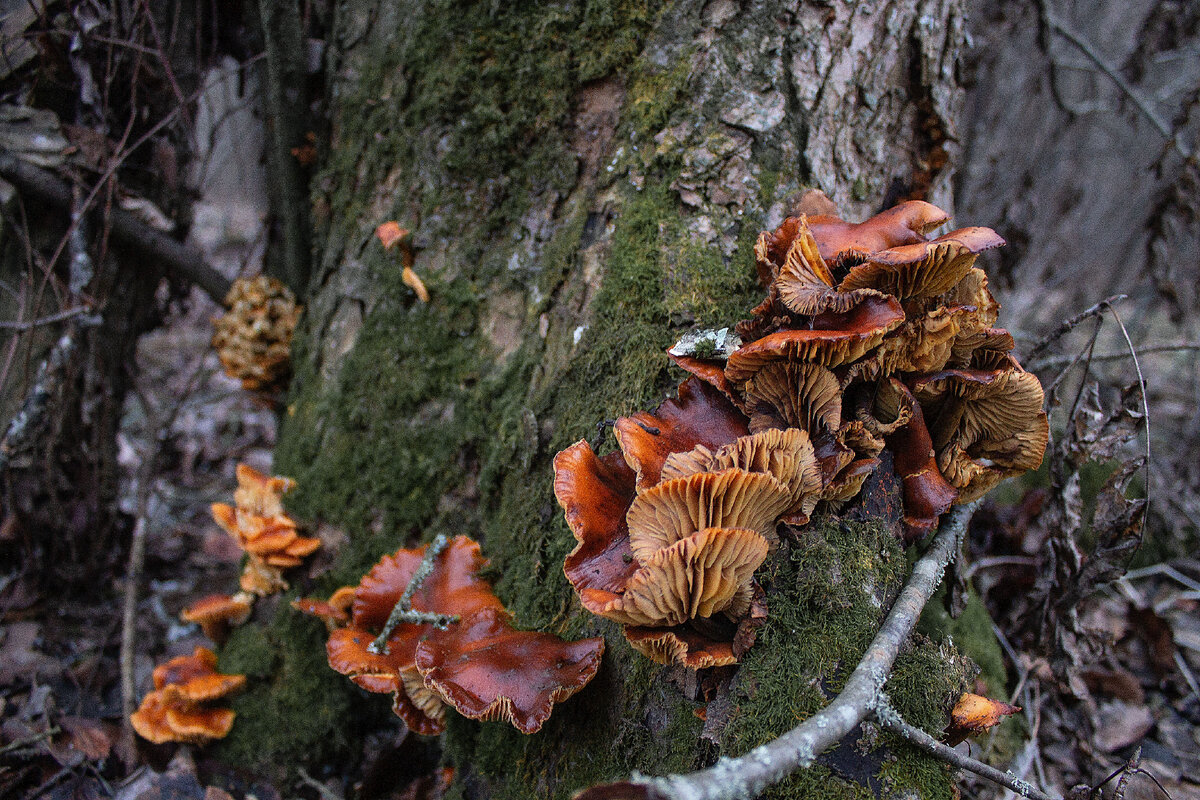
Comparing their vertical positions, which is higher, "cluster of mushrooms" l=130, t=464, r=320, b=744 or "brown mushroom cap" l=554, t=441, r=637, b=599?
"brown mushroom cap" l=554, t=441, r=637, b=599

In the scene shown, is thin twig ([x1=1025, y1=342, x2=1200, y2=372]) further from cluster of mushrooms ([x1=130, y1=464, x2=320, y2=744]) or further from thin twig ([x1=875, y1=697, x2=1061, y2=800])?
cluster of mushrooms ([x1=130, y1=464, x2=320, y2=744])

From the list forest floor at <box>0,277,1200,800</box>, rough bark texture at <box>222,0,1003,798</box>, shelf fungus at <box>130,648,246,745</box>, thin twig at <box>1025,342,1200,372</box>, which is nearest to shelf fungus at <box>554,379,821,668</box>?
rough bark texture at <box>222,0,1003,798</box>

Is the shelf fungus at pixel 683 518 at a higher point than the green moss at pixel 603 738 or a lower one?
higher

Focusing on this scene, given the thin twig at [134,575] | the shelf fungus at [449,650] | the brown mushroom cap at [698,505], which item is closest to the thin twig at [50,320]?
the thin twig at [134,575]

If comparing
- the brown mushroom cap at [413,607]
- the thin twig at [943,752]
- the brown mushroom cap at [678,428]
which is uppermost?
the brown mushroom cap at [678,428]

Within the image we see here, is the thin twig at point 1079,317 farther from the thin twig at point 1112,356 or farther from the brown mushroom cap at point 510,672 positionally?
the brown mushroom cap at point 510,672

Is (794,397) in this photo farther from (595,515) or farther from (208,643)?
(208,643)

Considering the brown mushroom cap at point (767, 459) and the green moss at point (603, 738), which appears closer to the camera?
the brown mushroom cap at point (767, 459)
